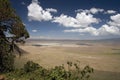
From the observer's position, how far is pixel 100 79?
47062 mm

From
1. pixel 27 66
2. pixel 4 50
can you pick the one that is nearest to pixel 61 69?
pixel 27 66

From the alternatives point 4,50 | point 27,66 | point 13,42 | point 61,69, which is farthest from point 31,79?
point 13,42

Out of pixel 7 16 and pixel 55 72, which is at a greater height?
pixel 7 16

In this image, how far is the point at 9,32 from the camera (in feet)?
84.5

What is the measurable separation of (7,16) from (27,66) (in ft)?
18.7

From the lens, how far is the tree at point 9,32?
24453mm

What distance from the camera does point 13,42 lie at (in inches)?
1030

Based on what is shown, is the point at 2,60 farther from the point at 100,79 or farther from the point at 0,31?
the point at 100,79

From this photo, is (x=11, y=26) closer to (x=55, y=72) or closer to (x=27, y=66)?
(x=27, y=66)

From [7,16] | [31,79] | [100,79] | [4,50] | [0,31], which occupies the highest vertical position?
[7,16]

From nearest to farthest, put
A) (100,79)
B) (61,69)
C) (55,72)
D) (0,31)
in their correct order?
(55,72) → (61,69) → (0,31) → (100,79)

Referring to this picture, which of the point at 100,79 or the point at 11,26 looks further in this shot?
the point at 100,79

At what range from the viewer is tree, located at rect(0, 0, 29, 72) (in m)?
24.5

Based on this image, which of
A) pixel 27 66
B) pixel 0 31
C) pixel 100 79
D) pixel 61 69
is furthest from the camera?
pixel 100 79
